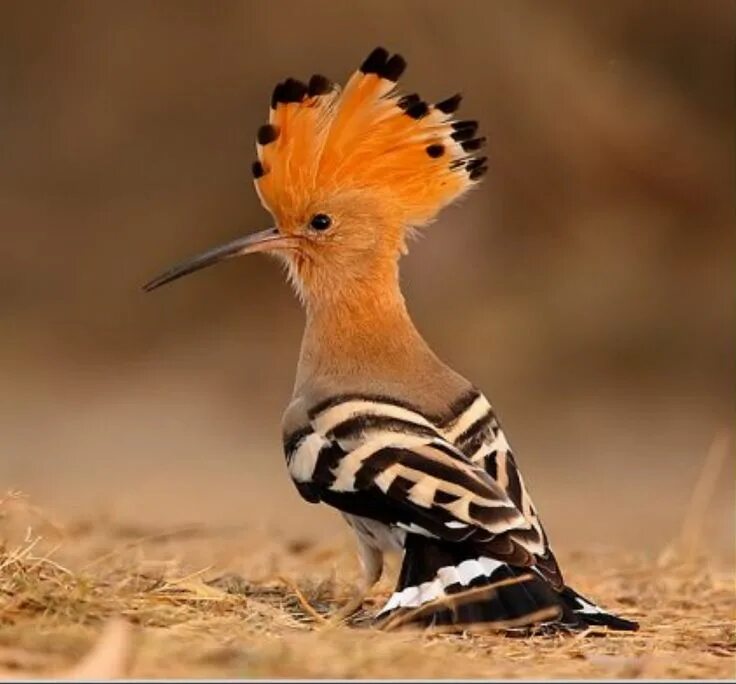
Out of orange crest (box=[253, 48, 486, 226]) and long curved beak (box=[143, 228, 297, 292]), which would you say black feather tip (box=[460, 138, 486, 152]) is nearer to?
orange crest (box=[253, 48, 486, 226])

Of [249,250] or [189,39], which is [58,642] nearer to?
[249,250]

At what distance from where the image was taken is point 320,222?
17.0 ft

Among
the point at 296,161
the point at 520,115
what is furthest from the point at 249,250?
the point at 520,115

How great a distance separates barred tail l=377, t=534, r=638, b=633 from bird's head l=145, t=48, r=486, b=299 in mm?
977

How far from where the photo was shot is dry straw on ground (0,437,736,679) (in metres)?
3.58

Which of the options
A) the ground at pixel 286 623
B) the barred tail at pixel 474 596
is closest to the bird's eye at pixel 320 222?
the ground at pixel 286 623

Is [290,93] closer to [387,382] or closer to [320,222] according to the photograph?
[320,222]

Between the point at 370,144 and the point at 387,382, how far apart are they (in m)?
0.62

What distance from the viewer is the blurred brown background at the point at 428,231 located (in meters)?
9.85

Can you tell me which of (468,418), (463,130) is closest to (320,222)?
(463,130)

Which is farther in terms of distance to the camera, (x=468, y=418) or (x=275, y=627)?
(x=468, y=418)

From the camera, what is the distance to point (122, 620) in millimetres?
3961

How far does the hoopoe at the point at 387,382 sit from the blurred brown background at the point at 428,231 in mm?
4186

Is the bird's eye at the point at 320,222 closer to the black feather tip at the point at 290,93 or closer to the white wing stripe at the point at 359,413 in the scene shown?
the black feather tip at the point at 290,93
